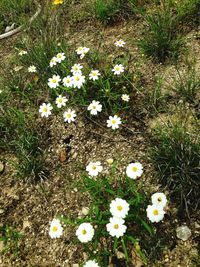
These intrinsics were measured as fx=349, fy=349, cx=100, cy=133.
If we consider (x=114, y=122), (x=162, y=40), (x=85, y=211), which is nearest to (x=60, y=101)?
(x=114, y=122)

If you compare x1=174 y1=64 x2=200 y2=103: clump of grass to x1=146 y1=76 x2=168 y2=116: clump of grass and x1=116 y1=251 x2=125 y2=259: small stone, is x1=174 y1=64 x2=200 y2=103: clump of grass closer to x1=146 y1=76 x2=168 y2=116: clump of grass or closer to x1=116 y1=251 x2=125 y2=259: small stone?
x1=146 y1=76 x2=168 y2=116: clump of grass

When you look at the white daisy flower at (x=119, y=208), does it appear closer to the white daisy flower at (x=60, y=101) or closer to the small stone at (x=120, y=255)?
the small stone at (x=120, y=255)

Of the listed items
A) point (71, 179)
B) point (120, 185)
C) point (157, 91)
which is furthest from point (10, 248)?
point (157, 91)

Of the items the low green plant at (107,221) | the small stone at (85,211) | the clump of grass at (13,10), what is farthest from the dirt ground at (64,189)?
the clump of grass at (13,10)

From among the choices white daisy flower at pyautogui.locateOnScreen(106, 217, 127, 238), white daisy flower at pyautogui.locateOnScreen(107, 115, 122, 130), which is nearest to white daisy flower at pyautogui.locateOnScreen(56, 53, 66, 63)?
white daisy flower at pyautogui.locateOnScreen(107, 115, 122, 130)

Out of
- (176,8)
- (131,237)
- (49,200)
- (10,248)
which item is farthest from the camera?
(176,8)

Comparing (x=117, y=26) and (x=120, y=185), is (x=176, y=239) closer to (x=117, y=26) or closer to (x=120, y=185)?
(x=120, y=185)

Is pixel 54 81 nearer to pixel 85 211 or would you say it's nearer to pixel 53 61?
pixel 53 61
